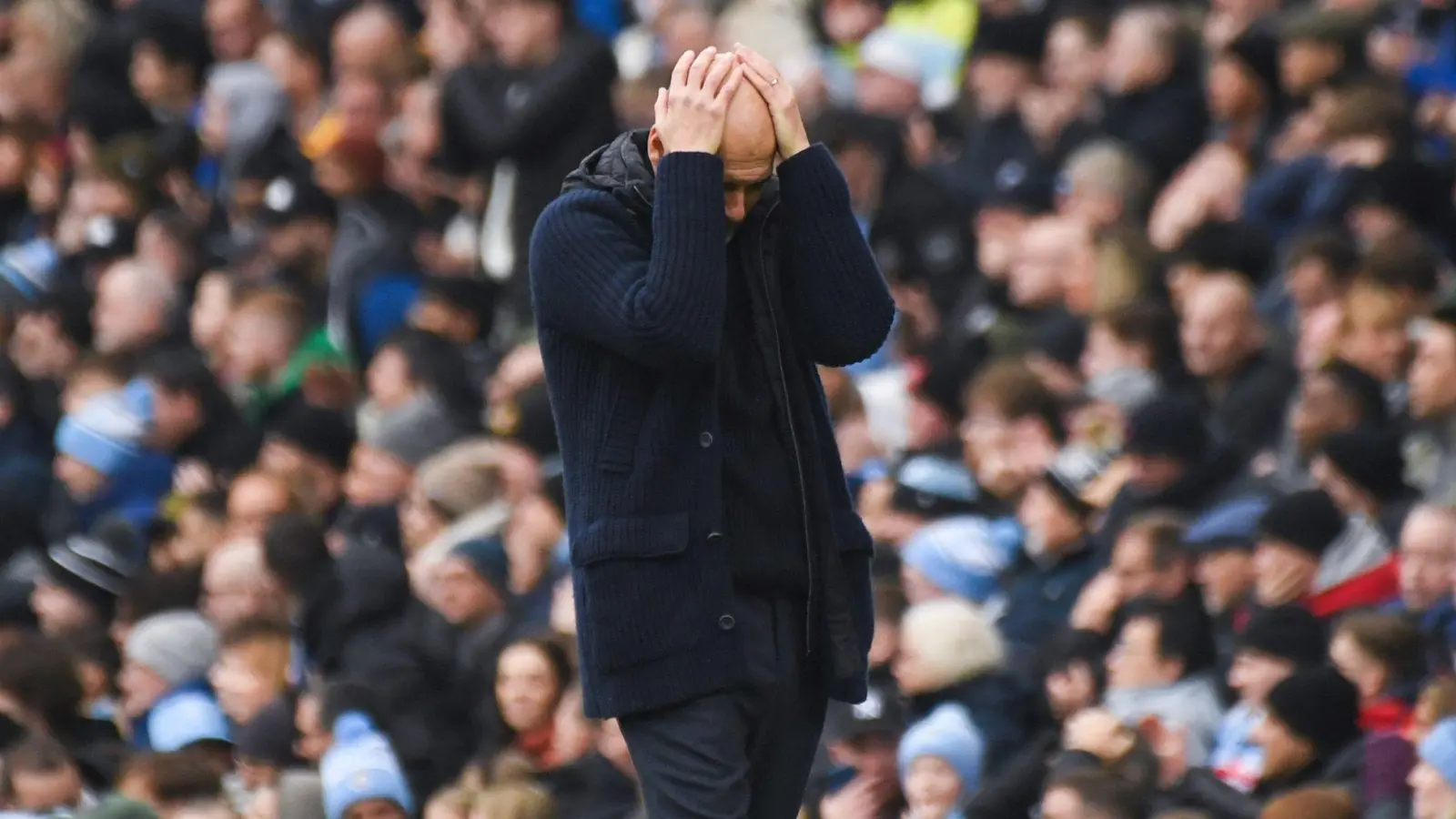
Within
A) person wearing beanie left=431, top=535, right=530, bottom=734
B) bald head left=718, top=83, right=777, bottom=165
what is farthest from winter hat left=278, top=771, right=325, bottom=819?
bald head left=718, top=83, right=777, bottom=165

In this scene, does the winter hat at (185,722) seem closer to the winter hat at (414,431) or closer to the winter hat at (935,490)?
the winter hat at (414,431)

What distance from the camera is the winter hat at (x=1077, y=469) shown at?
9482 millimetres

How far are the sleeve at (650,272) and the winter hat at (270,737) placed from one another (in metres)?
4.15

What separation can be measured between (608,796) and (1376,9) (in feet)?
16.7

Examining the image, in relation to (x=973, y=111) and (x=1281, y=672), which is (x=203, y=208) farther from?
(x=1281, y=672)

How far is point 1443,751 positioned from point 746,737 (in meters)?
2.38

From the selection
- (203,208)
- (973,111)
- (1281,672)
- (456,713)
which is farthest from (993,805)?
(203,208)

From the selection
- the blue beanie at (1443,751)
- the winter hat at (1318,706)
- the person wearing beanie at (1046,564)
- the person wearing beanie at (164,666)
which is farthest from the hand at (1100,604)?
the person wearing beanie at (164,666)

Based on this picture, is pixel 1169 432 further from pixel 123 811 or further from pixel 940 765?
pixel 123 811

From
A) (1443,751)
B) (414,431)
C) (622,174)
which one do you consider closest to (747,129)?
(622,174)

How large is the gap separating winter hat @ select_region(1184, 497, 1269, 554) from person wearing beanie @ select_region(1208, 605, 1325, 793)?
60 centimetres

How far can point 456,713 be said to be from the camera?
30.4ft

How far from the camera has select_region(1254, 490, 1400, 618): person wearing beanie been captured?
847cm

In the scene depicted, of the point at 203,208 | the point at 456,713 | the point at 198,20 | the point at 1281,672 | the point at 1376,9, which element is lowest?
the point at 1281,672
